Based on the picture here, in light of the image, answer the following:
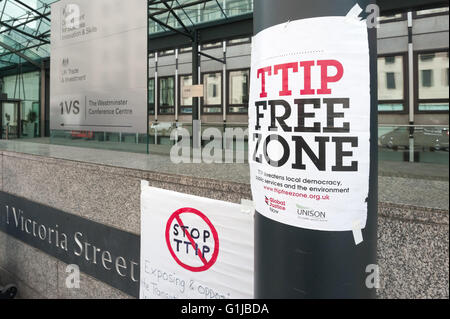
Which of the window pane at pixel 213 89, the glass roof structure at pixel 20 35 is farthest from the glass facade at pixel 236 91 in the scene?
the glass roof structure at pixel 20 35

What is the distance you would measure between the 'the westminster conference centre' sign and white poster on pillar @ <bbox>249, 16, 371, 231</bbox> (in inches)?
96.2

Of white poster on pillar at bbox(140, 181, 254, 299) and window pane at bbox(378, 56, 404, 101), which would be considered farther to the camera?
window pane at bbox(378, 56, 404, 101)

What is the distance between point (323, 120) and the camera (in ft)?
Result: 3.13

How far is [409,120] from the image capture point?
11.7m

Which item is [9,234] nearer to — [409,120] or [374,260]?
[374,260]

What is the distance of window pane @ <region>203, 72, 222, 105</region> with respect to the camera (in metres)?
17.3

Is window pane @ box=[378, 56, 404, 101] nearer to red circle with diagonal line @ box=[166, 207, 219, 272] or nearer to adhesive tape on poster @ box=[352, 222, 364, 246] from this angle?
red circle with diagonal line @ box=[166, 207, 219, 272]

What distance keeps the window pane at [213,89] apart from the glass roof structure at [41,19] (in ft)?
17.6

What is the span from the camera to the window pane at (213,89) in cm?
1728

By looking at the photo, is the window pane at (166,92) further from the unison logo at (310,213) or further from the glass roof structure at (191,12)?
the unison logo at (310,213)

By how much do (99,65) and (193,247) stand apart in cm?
251

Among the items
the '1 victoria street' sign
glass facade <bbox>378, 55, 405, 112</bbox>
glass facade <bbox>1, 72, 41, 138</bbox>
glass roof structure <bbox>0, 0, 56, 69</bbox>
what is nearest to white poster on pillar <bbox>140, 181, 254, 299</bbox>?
the '1 victoria street' sign

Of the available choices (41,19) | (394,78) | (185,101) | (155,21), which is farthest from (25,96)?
(394,78)

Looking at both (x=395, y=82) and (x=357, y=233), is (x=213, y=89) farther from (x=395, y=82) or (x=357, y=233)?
(x=357, y=233)
